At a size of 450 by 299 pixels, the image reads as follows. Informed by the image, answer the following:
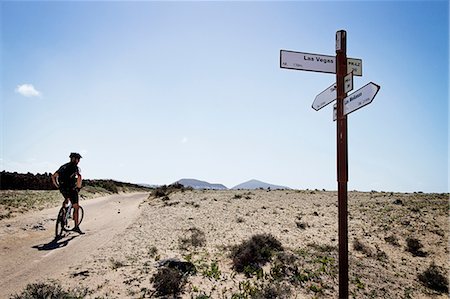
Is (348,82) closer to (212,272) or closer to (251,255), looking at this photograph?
(212,272)

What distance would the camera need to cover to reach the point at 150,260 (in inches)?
324

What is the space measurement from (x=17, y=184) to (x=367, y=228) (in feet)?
92.4

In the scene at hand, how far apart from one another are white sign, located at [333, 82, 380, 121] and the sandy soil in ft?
15.0

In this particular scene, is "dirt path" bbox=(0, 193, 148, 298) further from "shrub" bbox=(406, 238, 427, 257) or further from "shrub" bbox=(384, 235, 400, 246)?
"shrub" bbox=(406, 238, 427, 257)

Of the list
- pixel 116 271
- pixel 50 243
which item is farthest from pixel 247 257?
pixel 50 243

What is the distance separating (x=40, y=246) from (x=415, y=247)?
14.4 m

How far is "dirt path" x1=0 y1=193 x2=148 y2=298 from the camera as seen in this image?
6773 mm

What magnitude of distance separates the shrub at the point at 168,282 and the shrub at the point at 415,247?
10.8 m

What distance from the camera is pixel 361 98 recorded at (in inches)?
175

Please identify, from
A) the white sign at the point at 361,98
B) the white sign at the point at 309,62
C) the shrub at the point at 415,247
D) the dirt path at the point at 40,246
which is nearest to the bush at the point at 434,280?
the shrub at the point at 415,247

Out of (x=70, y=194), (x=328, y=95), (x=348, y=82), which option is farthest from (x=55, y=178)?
(x=348, y=82)

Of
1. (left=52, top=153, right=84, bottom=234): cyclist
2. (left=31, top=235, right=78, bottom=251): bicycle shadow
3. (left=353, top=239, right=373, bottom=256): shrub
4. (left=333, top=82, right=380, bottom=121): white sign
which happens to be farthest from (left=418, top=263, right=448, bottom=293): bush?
(left=52, top=153, right=84, bottom=234): cyclist

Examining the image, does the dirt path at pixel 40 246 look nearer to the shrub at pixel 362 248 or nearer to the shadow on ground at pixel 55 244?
the shadow on ground at pixel 55 244

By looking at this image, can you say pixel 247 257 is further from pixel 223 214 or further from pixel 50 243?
pixel 223 214
